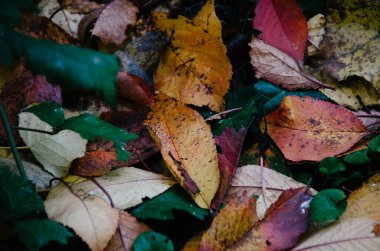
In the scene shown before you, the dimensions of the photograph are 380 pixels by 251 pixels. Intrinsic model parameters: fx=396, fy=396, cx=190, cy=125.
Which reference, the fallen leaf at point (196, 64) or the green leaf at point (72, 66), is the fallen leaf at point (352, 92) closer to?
the fallen leaf at point (196, 64)

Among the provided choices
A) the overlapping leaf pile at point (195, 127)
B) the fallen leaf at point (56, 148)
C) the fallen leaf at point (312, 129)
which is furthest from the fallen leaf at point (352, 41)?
the fallen leaf at point (56, 148)

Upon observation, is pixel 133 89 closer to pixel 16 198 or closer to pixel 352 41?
pixel 16 198

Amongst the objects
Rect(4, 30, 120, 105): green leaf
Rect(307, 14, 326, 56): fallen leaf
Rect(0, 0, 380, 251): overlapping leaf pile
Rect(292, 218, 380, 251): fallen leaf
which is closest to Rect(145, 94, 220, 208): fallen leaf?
Rect(0, 0, 380, 251): overlapping leaf pile

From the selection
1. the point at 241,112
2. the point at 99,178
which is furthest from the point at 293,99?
the point at 99,178

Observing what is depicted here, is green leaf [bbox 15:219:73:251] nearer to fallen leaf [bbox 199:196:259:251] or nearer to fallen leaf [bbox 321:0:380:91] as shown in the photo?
fallen leaf [bbox 199:196:259:251]

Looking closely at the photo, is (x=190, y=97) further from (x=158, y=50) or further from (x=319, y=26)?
(x=319, y=26)

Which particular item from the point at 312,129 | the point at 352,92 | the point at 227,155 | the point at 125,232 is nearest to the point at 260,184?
the point at 227,155

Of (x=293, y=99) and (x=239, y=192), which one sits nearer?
(x=239, y=192)
